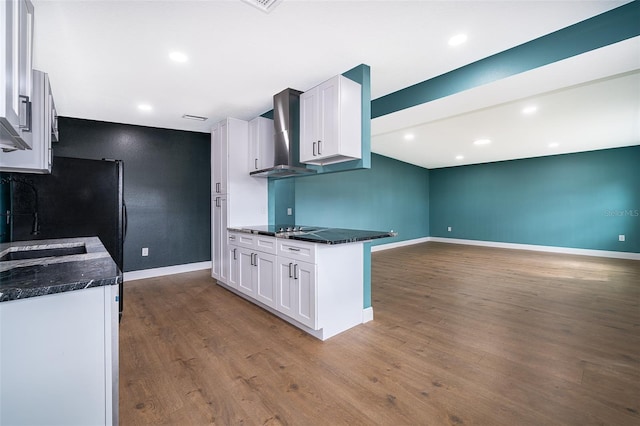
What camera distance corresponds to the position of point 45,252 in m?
2.02

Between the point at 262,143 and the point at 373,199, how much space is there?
4.23 m

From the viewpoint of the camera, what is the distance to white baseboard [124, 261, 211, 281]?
4.53 meters

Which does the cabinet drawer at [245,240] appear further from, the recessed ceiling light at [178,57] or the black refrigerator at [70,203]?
the recessed ceiling light at [178,57]

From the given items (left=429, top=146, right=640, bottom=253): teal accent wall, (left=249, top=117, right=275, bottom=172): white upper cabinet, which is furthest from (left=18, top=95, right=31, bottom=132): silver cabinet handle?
(left=429, top=146, right=640, bottom=253): teal accent wall

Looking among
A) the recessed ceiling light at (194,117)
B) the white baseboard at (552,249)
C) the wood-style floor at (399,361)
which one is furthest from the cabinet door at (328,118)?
the white baseboard at (552,249)

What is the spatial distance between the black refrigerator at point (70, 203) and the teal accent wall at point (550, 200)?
27.9 feet

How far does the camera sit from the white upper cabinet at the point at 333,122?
2760mm

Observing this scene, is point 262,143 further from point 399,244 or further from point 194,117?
point 399,244

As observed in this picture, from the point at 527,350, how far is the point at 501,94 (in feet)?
7.72

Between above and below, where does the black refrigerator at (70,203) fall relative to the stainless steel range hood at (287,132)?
below

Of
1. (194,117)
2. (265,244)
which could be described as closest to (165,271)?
(194,117)

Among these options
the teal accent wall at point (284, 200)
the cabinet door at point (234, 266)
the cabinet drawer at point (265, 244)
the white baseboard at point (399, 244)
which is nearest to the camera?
the cabinet drawer at point (265, 244)

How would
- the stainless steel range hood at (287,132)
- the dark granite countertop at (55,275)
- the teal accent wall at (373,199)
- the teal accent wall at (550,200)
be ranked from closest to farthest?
the dark granite countertop at (55,275)
the stainless steel range hood at (287,132)
the teal accent wall at (373,199)
the teal accent wall at (550,200)

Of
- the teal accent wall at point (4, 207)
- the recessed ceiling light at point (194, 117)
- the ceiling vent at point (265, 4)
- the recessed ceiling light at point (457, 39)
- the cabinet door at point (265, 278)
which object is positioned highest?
the recessed ceiling light at point (457, 39)
